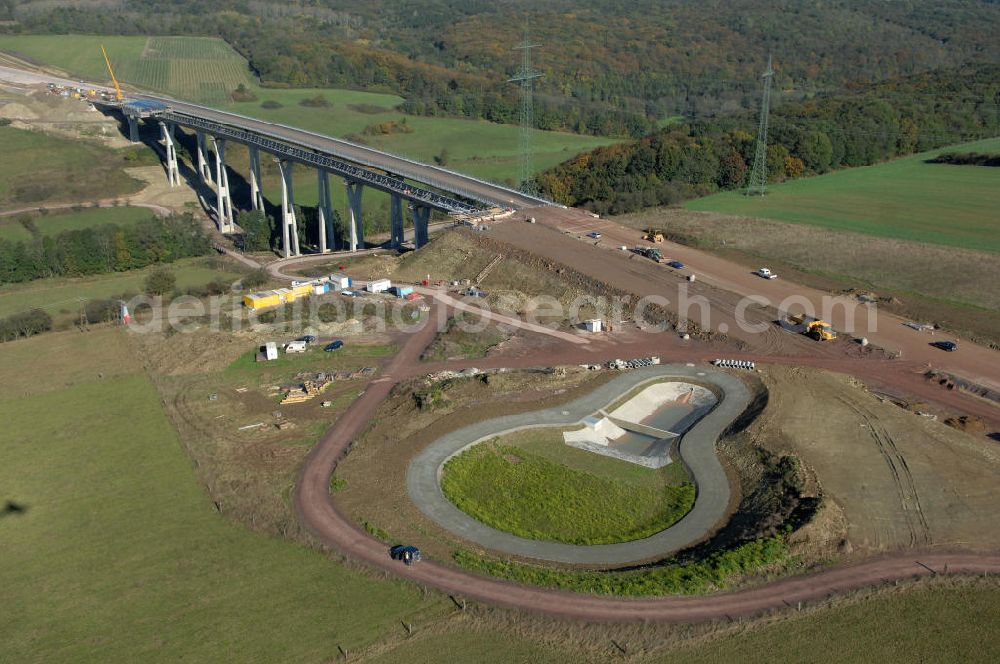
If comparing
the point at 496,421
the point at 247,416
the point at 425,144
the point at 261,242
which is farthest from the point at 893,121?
the point at 247,416

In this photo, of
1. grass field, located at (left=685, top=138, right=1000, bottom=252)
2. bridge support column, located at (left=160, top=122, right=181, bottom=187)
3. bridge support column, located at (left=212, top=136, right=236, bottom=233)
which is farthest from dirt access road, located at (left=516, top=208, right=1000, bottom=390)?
bridge support column, located at (left=160, top=122, right=181, bottom=187)

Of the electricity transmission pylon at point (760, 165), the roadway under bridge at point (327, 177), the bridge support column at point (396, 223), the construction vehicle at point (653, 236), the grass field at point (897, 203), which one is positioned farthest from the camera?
the electricity transmission pylon at point (760, 165)

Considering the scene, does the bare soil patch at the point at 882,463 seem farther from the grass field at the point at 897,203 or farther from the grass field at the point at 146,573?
the grass field at the point at 897,203

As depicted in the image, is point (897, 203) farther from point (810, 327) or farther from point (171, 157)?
point (171, 157)

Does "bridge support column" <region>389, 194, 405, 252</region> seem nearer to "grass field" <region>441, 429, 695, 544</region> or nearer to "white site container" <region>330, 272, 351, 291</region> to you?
"white site container" <region>330, 272, 351, 291</region>

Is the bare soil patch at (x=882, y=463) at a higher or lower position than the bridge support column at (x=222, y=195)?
lower

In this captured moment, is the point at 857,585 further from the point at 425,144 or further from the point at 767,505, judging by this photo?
the point at 425,144

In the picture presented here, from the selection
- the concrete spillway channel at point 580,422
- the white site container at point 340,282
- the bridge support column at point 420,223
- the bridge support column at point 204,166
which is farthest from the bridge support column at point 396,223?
the concrete spillway channel at point 580,422

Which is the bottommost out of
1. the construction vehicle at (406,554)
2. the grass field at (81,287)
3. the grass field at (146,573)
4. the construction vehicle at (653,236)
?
the grass field at (146,573)

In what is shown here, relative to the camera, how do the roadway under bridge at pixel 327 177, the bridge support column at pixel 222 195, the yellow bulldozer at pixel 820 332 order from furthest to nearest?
1. the bridge support column at pixel 222 195
2. the roadway under bridge at pixel 327 177
3. the yellow bulldozer at pixel 820 332
